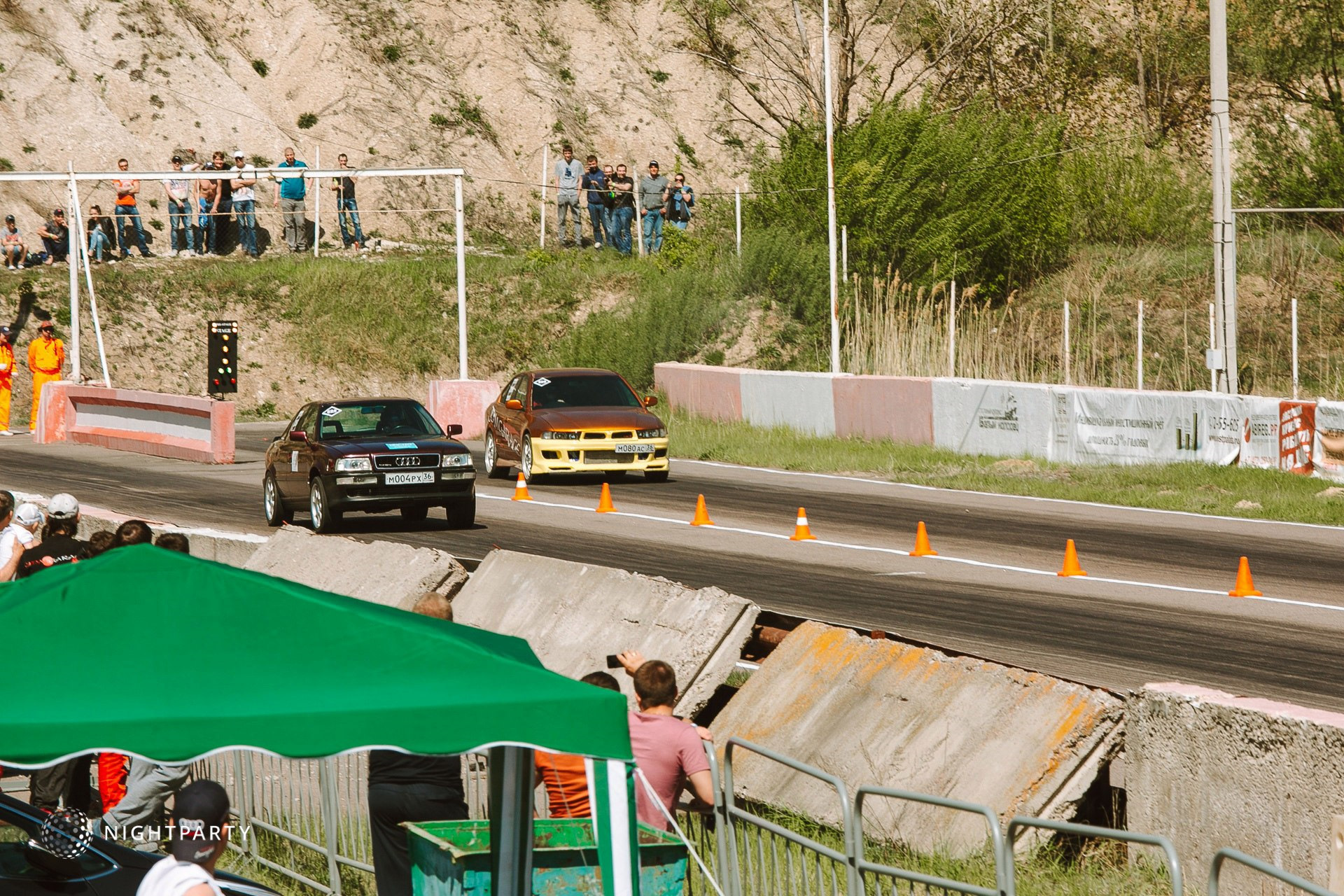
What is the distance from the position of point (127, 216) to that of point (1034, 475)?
25.8 metres

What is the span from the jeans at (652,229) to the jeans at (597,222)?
1479 mm

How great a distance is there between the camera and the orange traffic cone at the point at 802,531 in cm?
1858

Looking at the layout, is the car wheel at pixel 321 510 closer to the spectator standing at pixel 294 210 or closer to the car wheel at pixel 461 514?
the car wheel at pixel 461 514

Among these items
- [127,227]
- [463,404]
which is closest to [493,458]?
[463,404]

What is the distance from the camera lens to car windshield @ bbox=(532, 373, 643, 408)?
79.2 ft

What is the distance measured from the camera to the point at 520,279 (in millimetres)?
46844

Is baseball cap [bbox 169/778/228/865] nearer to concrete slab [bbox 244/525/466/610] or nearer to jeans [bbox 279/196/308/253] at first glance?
concrete slab [bbox 244/525/466/610]

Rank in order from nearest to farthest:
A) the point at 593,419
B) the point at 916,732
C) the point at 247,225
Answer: the point at 916,732 → the point at 593,419 → the point at 247,225

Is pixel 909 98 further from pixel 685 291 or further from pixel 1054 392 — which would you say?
pixel 1054 392

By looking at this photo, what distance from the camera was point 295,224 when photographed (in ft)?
148

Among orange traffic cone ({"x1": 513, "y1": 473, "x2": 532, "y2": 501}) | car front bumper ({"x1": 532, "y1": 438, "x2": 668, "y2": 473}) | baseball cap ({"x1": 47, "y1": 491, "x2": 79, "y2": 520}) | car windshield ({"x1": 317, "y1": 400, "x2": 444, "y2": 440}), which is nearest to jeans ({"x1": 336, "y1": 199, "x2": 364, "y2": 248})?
car front bumper ({"x1": 532, "y1": 438, "x2": 668, "y2": 473})

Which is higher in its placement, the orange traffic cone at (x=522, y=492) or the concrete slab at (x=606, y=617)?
the orange traffic cone at (x=522, y=492)

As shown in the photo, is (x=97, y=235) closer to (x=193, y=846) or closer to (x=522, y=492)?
(x=522, y=492)

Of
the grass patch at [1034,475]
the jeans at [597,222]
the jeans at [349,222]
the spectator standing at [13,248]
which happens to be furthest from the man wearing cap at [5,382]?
the jeans at [597,222]
